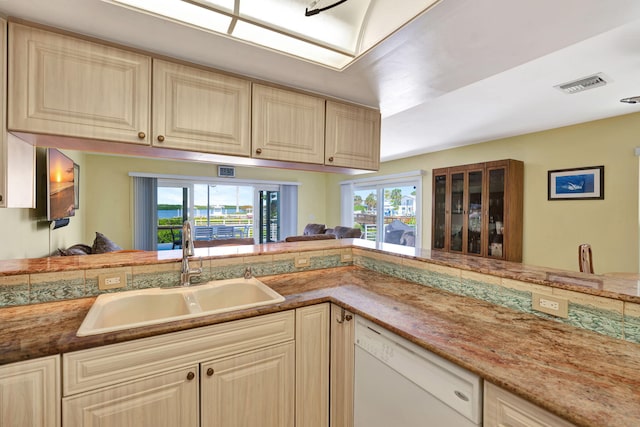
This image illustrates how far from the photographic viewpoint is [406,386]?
1112mm

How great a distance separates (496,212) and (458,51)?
286 cm

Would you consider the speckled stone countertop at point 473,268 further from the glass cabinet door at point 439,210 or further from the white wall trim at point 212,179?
the white wall trim at point 212,179

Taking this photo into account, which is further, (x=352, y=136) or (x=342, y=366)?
(x=352, y=136)

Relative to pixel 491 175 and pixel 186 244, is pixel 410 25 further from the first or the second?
pixel 491 175

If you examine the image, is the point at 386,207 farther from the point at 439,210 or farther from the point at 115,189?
the point at 115,189

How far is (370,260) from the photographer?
2.12 m

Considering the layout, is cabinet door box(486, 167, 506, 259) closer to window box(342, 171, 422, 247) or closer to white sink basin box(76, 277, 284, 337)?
window box(342, 171, 422, 247)

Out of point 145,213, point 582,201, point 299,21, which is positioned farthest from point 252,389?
point 145,213

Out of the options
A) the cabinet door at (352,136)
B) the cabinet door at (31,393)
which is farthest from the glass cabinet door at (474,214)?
the cabinet door at (31,393)

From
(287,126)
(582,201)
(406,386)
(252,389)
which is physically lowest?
(252,389)

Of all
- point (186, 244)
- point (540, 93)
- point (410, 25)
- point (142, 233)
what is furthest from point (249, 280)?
point (142, 233)

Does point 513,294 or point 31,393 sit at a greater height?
point 513,294

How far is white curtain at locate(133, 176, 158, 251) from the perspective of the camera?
5.00m

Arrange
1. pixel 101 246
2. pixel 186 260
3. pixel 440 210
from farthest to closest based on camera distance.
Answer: pixel 440 210 → pixel 101 246 → pixel 186 260
